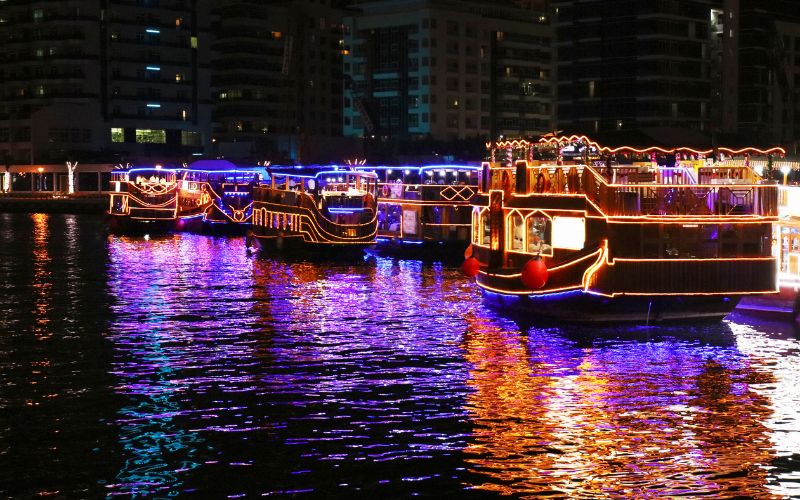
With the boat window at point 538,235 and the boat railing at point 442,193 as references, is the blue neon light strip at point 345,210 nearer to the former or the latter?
the boat railing at point 442,193

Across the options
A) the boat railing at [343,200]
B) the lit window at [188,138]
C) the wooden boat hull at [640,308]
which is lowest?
the wooden boat hull at [640,308]

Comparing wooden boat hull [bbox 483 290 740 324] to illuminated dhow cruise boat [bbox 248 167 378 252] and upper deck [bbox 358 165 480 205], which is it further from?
upper deck [bbox 358 165 480 205]

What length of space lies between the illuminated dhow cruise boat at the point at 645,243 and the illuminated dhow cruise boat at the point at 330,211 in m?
31.8

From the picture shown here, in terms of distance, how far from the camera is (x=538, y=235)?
45.5 meters

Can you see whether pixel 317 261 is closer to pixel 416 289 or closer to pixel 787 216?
pixel 416 289

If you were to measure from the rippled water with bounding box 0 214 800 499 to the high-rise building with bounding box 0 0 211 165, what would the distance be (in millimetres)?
139260

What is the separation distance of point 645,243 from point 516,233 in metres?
8.09

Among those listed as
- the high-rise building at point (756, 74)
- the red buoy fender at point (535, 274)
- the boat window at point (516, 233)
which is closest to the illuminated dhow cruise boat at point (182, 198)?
the boat window at point (516, 233)

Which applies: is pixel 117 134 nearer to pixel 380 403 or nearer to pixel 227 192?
pixel 227 192

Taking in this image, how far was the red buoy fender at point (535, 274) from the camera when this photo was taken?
140ft

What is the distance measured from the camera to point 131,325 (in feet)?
147

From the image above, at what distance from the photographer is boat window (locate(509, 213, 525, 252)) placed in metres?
46.5

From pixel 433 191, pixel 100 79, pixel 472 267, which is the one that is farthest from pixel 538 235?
pixel 100 79

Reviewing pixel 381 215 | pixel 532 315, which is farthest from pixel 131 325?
pixel 381 215
